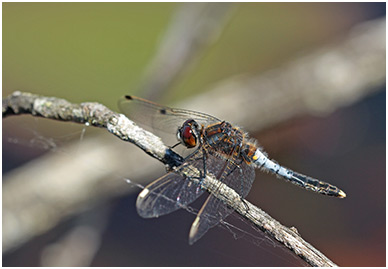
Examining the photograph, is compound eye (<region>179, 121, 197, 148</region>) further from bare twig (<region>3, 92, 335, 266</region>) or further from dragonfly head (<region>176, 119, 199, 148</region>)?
bare twig (<region>3, 92, 335, 266</region>)

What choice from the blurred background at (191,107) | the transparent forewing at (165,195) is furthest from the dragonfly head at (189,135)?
the blurred background at (191,107)

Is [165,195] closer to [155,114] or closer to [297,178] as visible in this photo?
[155,114]

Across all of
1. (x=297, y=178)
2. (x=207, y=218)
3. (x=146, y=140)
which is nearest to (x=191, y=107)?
(x=297, y=178)

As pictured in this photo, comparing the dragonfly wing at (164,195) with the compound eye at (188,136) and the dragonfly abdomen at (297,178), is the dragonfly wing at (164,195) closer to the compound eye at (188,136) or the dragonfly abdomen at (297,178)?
the compound eye at (188,136)

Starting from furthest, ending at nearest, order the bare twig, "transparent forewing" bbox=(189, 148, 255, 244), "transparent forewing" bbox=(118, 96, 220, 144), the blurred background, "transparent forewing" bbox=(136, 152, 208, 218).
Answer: the blurred background → "transparent forewing" bbox=(118, 96, 220, 144) → "transparent forewing" bbox=(136, 152, 208, 218) → "transparent forewing" bbox=(189, 148, 255, 244) → the bare twig

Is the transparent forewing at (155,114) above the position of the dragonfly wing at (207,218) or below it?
above

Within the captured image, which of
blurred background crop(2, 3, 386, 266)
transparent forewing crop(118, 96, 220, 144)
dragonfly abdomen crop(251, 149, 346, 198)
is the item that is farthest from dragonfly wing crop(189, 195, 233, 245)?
transparent forewing crop(118, 96, 220, 144)
